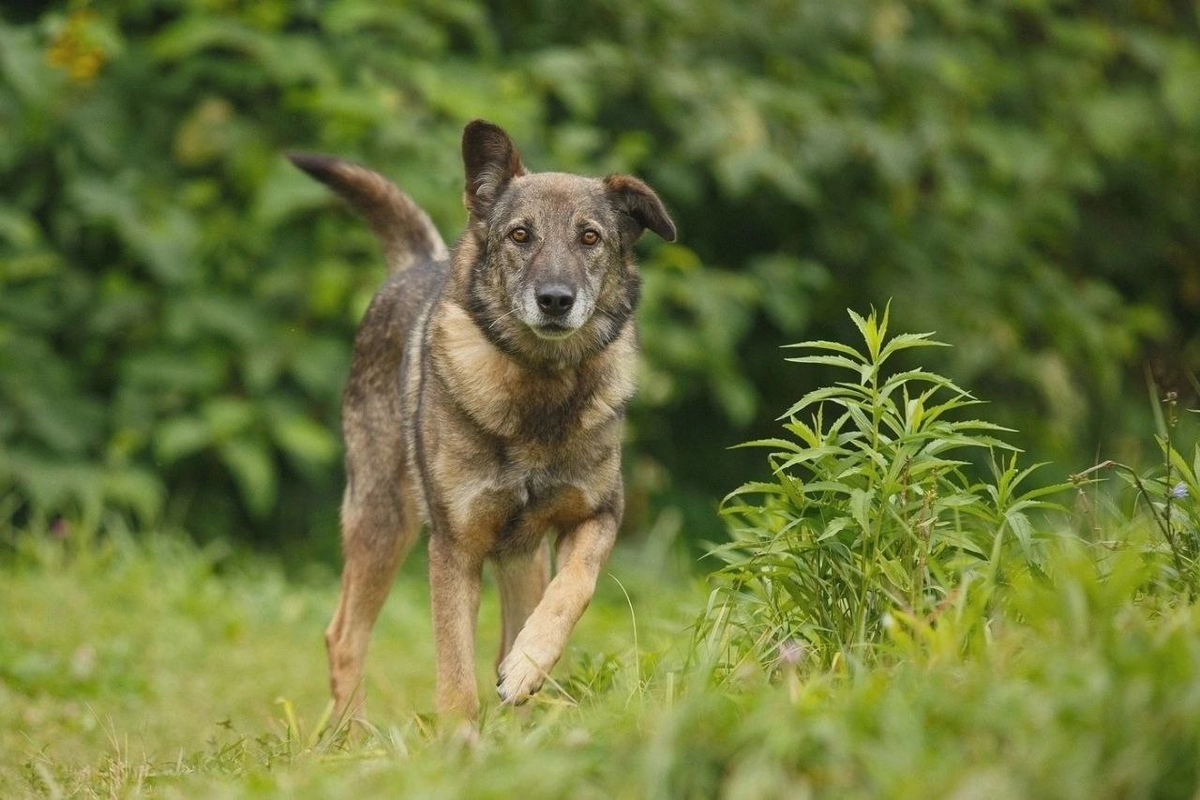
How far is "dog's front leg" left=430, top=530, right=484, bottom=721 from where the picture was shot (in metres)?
4.25

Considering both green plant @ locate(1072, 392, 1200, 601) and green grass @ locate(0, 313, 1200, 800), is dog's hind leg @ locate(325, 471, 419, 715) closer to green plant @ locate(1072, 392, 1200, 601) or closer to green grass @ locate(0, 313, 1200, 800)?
green grass @ locate(0, 313, 1200, 800)

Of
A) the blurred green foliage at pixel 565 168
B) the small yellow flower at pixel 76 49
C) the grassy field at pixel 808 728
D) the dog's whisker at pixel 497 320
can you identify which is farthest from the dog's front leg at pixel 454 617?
the small yellow flower at pixel 76 49

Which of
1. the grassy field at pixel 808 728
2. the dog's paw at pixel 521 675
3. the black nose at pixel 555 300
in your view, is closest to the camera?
the grassy field at pixel 808 728

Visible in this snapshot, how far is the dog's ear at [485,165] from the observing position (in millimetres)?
4633

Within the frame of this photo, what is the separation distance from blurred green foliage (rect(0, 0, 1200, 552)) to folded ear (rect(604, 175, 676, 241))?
2557 mm

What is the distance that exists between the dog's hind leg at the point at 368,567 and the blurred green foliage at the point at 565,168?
206 centimetres

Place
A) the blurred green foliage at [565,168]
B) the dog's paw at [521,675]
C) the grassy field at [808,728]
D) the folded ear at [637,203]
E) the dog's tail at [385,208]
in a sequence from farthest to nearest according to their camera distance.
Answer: the blurred green foliage at [565,168] → the dog's tail at [385,208] → the folded ear at [637,203] → the dog's paw at [521,675] → the grassy field at [808,728]

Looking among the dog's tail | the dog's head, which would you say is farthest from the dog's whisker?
the dog's tail

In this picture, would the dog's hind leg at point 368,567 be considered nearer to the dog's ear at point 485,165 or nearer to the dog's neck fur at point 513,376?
the dog's neck fur at point 513,376

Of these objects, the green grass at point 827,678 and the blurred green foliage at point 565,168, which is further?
the blurred green foliage at point 565,168

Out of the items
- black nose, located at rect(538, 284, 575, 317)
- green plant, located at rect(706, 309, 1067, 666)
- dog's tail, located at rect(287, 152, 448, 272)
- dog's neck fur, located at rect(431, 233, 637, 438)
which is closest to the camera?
green plant, located at rect(706, 309, 1067, 666)

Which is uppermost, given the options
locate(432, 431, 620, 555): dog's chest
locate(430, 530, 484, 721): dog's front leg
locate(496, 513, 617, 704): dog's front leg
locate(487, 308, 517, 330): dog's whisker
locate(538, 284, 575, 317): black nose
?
locate(538, 284, 575, 317): black nose

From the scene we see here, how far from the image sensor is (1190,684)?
7.59 ft

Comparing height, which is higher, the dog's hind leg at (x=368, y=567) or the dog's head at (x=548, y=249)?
the dog's head at (x=548, y=249)
